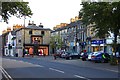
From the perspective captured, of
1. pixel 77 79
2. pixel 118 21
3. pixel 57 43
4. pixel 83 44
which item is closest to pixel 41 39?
pixel 57 43

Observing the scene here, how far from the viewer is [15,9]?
57.4 ft

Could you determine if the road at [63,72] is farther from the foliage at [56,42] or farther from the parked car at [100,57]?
the foliage at [56,42]

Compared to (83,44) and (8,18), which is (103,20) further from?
(83,44)

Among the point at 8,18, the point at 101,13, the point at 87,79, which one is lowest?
the point at 87,79

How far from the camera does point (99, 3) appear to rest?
116 feet

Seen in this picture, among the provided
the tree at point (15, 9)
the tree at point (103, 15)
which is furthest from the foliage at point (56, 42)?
the tree at point (15, 9)

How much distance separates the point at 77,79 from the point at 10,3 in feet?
19.3

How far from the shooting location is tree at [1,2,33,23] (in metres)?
16.7

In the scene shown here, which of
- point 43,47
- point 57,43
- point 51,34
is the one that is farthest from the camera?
point 51,34

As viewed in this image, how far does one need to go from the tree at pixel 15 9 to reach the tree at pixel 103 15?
17508mm

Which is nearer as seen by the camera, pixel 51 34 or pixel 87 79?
pixel 87 79

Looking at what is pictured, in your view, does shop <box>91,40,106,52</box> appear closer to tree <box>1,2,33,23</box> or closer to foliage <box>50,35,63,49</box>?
foliage <box>50,35,63,49</box>

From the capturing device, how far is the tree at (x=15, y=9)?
16656mm

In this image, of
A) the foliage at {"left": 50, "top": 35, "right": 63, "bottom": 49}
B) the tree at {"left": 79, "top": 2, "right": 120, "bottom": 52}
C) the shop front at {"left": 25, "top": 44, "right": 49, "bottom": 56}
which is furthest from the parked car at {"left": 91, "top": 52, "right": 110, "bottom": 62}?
the shop front at {"left": 25, "top": 44, "right": 49, "bottom": 56}
